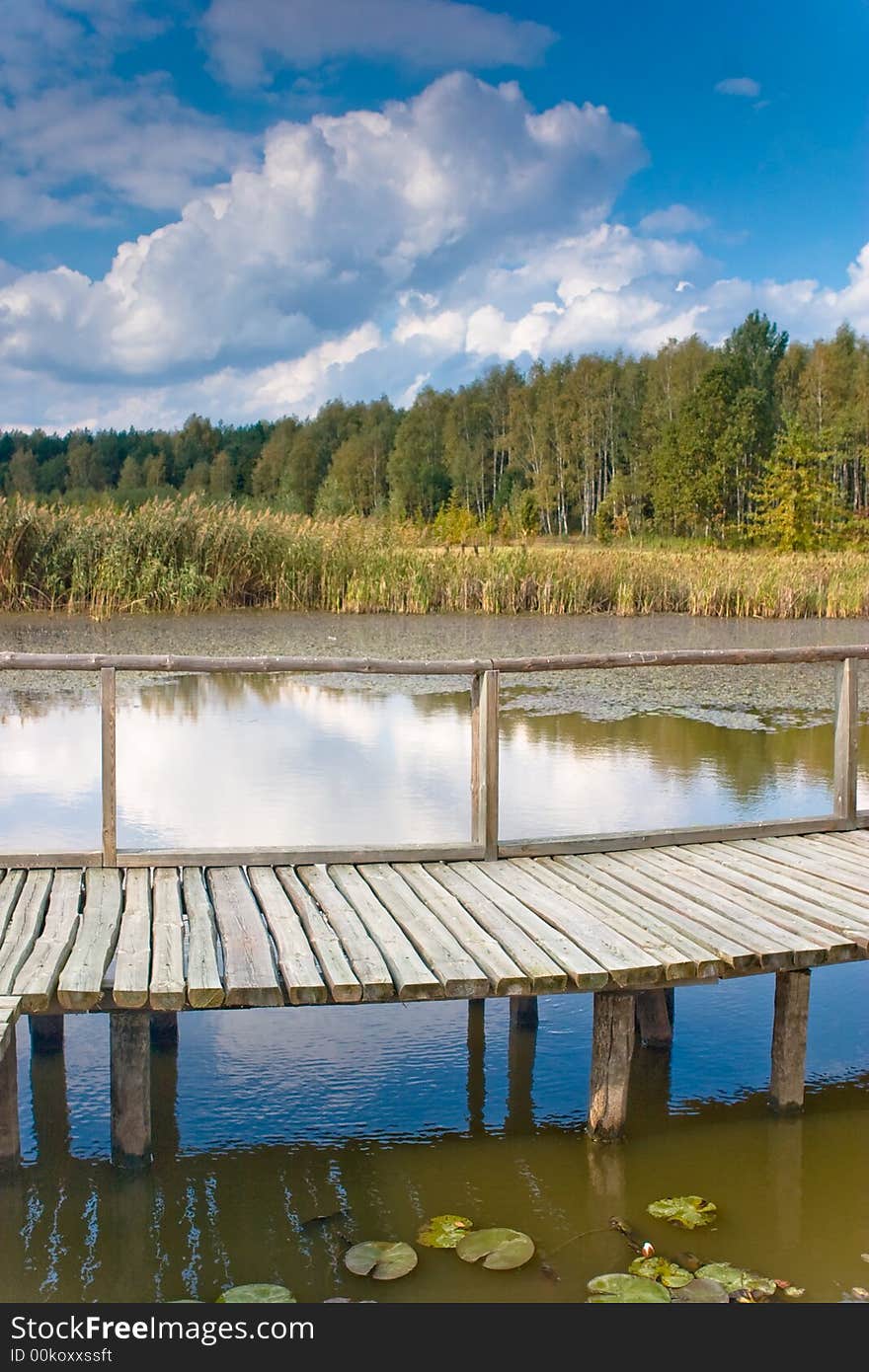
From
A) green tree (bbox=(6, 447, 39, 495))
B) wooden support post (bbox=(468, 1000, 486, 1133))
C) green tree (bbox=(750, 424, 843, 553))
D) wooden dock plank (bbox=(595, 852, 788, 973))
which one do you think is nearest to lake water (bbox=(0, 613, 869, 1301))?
wooden support post (bbox=(468, 1000, 486, 1133))

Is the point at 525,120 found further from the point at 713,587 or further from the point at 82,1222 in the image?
the point at 82,1222

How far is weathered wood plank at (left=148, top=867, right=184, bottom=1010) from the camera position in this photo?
362 centimetres

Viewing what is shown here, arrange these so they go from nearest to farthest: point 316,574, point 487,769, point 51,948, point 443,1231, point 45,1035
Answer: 1. point 443,1231
2. point 51,948
3. point 45,1035
4. point 487,769
5. point 316,574

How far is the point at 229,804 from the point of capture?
830 centimetres

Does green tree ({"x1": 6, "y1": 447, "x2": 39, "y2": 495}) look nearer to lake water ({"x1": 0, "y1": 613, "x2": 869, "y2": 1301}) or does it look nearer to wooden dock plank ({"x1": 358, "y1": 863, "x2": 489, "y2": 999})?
lake water ({"x1": 0, "y1": 613, "x2": 869, "y2": 1301})

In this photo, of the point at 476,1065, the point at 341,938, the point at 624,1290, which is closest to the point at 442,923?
the point at 341,938

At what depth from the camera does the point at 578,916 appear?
4.41m

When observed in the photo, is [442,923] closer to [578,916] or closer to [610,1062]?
[578,916]

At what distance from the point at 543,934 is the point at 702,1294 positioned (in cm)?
122

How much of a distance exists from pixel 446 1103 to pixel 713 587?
16.5 meters

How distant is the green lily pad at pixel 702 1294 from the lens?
3221mm

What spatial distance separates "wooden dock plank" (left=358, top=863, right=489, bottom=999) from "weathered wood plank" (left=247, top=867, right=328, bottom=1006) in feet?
0.94
